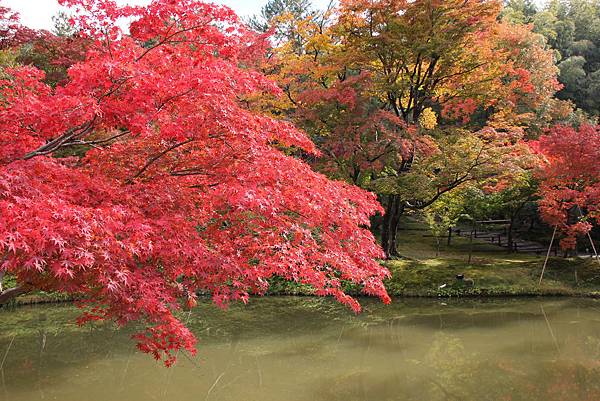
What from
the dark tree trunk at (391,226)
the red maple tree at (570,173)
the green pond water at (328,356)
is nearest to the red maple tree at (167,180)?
the green pond water at (328,356)

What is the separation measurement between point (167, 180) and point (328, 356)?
4825 millimetres

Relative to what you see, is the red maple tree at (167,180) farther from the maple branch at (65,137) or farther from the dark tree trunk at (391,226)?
the dark tree trunk at (391,226)

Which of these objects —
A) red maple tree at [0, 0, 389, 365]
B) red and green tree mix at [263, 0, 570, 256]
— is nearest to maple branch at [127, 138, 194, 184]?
red maple tree at [0, 0, 389, 365]

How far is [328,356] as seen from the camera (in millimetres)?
8570

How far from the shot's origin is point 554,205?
13.8 metres

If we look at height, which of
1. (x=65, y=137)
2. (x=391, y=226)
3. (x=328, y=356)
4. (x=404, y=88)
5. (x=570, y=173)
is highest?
(x=404, y=88)

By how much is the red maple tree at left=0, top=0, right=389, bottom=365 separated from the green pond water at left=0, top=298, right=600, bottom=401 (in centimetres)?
249

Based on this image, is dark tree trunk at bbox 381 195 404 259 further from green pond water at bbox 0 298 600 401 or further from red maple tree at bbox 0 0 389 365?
red maple tree at bbox 0 0 389 365

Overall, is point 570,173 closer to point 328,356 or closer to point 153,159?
point 328,356

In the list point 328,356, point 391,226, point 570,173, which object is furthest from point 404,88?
point 328,356

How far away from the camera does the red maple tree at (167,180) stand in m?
4.18

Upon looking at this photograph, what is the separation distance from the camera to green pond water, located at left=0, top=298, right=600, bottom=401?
23.0 feet

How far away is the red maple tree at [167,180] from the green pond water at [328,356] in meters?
2.49

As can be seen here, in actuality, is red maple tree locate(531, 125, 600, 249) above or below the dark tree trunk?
above
